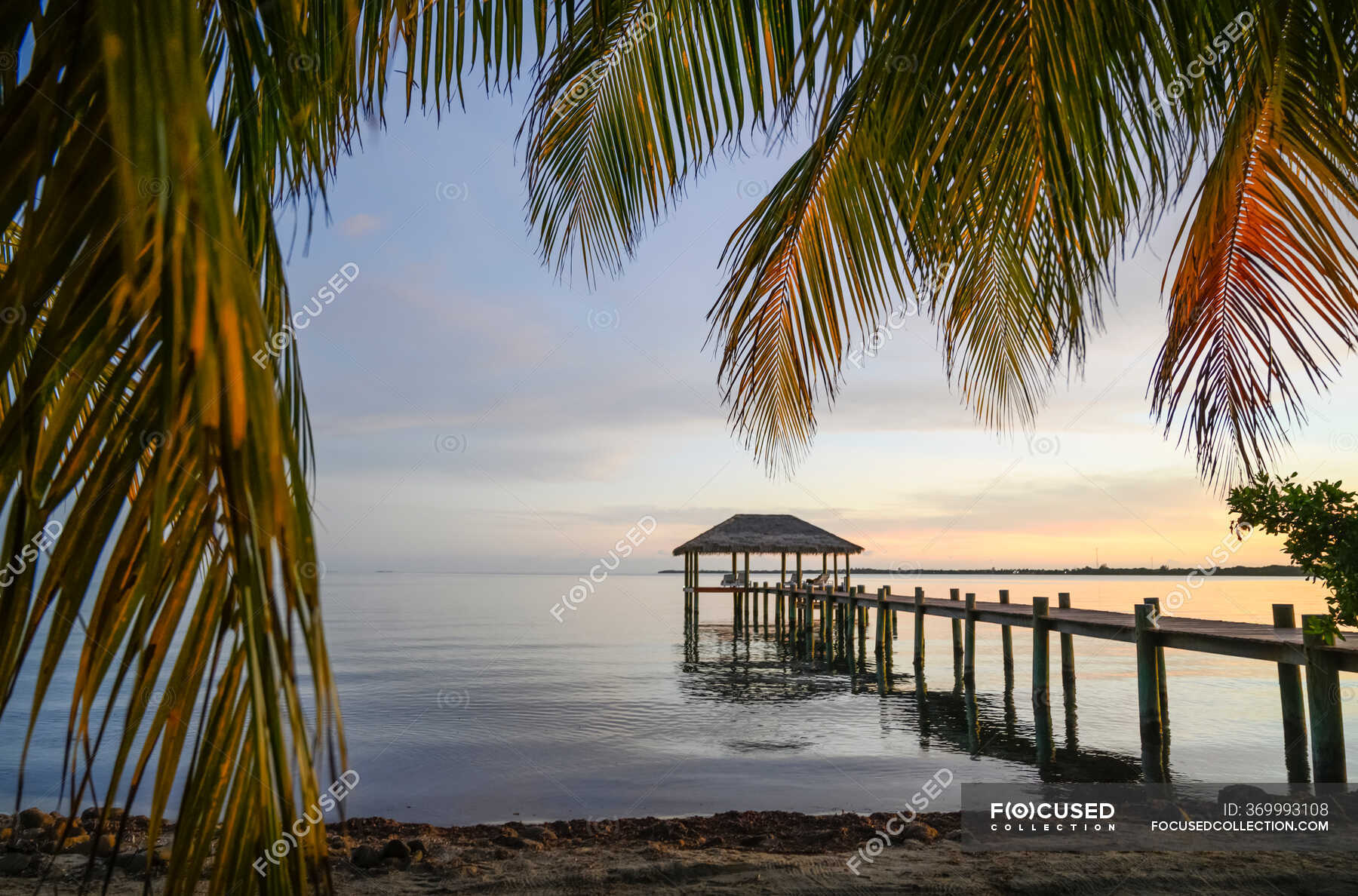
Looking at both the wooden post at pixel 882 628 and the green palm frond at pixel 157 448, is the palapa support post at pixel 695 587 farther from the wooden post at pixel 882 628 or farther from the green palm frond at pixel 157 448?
the green palm frond at pixel 157 448

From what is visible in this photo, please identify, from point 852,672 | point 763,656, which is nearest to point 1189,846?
point 852,672

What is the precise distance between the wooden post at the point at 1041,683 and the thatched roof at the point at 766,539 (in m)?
17.7

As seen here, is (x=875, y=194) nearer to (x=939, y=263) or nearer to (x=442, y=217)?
(x=939, y=263)

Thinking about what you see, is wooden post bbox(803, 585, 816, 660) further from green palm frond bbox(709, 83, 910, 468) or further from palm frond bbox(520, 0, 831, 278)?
palm frond bbox(520, 0, 831, 278)

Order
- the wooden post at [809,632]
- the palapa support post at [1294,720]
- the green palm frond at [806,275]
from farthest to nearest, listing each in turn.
→ the wooden post at [809,632] → the palapa support post at [1294,720] → the green palm frond at [806,275]

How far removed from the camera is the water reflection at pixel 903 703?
518 inches

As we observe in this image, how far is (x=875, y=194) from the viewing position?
3.69 meters

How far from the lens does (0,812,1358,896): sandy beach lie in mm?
5340

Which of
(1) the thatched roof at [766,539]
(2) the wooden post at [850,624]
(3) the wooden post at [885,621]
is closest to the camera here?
(3) the wooden post at [885,621]

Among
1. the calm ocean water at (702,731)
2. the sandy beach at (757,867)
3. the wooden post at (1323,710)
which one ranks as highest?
the wooden post at (1323,710)

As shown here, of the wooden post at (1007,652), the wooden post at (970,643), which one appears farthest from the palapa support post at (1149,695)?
the wooden post at (1007,652)

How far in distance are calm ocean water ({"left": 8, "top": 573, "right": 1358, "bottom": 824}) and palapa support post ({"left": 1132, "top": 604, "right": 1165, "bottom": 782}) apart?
0.56 m

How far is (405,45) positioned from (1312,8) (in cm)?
252

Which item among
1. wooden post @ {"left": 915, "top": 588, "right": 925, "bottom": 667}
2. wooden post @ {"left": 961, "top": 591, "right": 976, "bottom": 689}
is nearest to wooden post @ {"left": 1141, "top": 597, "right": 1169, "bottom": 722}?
wooden post @ {"left": 961, "top": 591, "right": 976, "bottom": 689}
